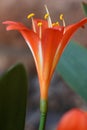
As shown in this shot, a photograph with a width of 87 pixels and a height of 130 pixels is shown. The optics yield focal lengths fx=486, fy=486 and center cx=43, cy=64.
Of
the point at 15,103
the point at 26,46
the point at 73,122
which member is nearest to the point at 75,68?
the point at 15,103

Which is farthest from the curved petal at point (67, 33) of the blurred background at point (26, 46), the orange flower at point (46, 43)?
the blurred background at point (26, 46)

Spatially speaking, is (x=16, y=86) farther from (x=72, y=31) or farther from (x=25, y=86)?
(x=72, y=31)

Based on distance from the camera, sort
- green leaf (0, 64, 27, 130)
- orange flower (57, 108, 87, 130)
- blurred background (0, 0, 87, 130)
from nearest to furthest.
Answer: orange flower (57, 108, 87, 130) → green leaf (0, 64, 27, 130) → blurred background (0, 0, 87, 130)

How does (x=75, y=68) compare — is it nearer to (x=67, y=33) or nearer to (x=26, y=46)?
(x=67, y=33)

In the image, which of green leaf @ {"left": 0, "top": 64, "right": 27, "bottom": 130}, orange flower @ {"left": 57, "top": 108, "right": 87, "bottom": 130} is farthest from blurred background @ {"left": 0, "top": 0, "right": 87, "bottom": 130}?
orange flower @ {"left": 57, "top": 108, "right": 87, "bottom": 130}

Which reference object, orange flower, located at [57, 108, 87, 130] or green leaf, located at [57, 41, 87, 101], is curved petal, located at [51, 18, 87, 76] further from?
green leaf, located at [57, 41, 87, 101]
